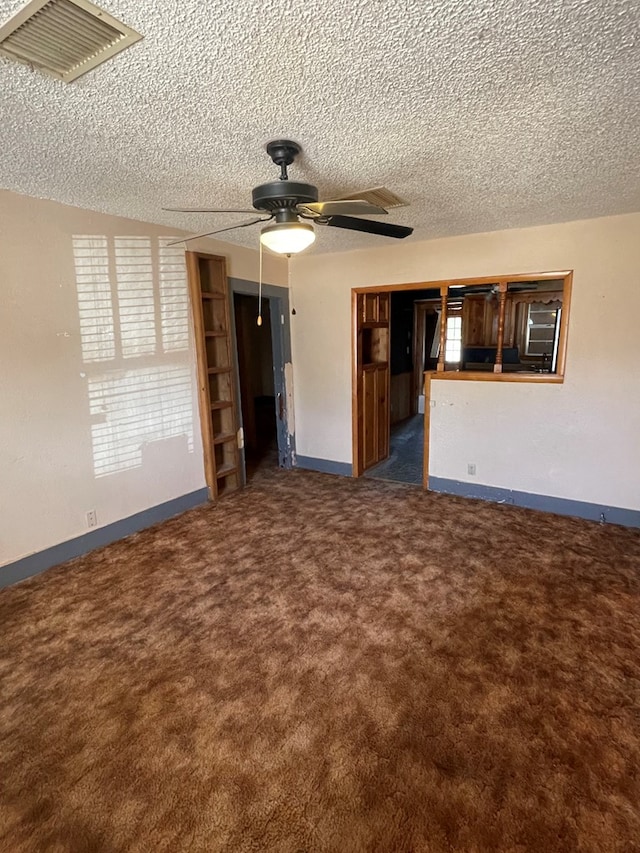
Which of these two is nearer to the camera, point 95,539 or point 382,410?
point 95,539

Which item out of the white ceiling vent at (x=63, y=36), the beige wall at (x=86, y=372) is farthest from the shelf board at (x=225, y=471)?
the white ceiling vent at (x=63, y=36)

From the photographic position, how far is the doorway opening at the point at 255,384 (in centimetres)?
563

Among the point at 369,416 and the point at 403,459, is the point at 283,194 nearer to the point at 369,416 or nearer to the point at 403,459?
the point at 369,416

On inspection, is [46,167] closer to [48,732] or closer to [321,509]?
[48,732]

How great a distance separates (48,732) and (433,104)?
2986 millimetres

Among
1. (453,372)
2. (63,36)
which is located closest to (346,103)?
(63,36)

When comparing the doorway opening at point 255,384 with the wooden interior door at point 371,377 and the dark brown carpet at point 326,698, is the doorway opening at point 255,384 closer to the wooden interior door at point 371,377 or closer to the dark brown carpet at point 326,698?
the wooden interior door at point 371,377

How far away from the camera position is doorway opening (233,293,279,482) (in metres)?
5.63

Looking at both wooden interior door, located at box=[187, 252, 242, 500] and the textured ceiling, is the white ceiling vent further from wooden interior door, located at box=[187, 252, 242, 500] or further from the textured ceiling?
wooden interior door, located at box=[187, 252, 242, 500]

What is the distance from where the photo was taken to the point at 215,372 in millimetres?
4156

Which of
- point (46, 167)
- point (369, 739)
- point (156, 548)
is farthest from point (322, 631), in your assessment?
point (46, 167)

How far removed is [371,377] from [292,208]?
307 cm

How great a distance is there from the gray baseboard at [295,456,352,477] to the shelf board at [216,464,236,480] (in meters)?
1.09

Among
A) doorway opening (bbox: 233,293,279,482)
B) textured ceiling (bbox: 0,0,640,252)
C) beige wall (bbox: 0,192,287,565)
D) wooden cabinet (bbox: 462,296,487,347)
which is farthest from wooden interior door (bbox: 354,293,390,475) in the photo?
wooden cabinet (bbox: 462,296,487,347)
